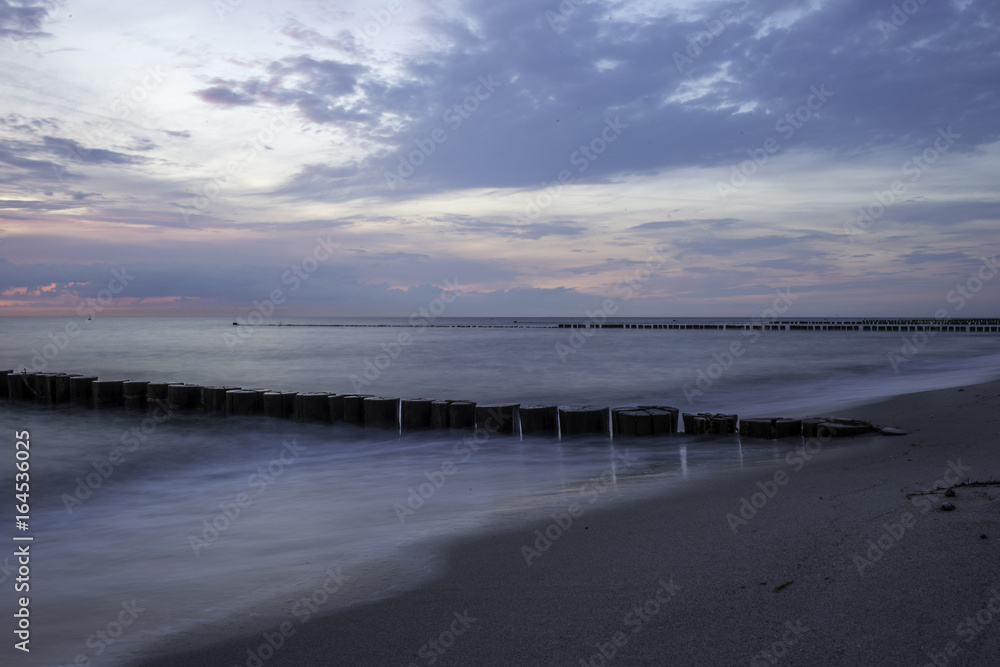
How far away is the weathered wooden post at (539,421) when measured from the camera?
10.1 meters

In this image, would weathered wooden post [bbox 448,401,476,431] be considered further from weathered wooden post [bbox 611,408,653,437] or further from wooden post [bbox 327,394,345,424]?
weathered wooden post [bbox 611,408,653,437]

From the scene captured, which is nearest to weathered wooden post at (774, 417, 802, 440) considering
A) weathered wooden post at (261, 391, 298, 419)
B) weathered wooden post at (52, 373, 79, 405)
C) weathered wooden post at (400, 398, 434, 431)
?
weathered wooden post at (400, 398, 434, 431)

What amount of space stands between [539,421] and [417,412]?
2.22m

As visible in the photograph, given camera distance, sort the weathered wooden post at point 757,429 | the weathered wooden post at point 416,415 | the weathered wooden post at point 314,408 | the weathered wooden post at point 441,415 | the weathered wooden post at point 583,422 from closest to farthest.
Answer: the weathered wooden post at point 757,429 < the weathered wooden post at point 583,422 < the weathered wooden post at point 441,415 < the weathered wooden post at point 416,415 < the weathered wooden post at point 314,408

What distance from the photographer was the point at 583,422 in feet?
32.3

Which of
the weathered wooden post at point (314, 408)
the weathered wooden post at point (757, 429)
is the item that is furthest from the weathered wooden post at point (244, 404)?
the weathered wooden post at point (757, 429)

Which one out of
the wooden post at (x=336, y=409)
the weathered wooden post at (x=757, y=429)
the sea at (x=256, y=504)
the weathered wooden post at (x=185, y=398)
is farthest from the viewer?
the weathered wooden post at (x=185, y=398)

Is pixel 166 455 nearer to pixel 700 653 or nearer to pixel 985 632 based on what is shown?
pixel 700 653

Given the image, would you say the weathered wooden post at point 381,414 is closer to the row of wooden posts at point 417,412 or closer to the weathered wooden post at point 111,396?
the row of wooden posts at point 417,412

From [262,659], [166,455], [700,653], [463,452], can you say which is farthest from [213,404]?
[700,653]

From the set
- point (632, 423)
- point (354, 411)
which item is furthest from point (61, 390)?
point (632, 423)

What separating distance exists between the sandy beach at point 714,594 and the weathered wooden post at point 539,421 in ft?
16.1

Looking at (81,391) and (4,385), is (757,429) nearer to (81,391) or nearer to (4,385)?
(81,391)

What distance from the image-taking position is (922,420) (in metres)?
8.66
